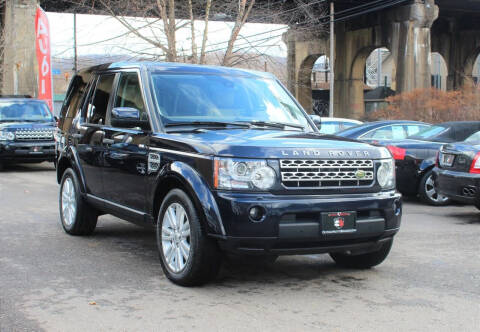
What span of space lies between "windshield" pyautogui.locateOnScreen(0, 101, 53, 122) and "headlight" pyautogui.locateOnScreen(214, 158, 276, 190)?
14075 mm

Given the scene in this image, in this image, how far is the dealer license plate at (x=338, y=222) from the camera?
5.30 metres

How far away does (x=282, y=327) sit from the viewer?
182 inches

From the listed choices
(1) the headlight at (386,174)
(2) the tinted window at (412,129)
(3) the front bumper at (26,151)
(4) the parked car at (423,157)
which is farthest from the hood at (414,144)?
(3) the front bumper at (26,151)

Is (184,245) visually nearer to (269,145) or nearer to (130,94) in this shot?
(269,145)

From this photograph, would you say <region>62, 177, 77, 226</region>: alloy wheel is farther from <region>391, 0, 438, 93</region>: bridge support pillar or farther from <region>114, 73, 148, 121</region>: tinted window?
<region>391, 0, 438, 93</region>: bridge support pillar

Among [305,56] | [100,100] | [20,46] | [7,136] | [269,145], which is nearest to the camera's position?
[269,145]

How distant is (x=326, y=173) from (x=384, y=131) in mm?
7986

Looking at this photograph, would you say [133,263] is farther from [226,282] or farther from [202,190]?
[202,190]

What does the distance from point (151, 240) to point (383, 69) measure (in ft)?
265

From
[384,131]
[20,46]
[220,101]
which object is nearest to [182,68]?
[220,101]

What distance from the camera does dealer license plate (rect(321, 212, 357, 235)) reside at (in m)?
5.30

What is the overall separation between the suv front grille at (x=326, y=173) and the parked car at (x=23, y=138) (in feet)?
43.2

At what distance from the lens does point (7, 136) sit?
17.3 meters

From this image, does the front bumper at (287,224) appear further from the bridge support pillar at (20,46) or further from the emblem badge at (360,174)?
the bridge support pillar at (20,46)
